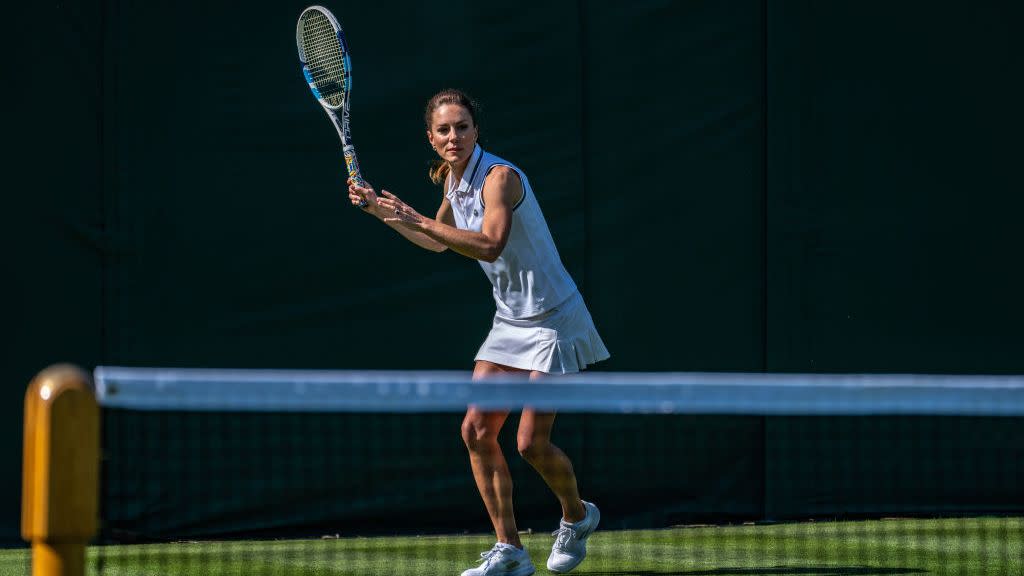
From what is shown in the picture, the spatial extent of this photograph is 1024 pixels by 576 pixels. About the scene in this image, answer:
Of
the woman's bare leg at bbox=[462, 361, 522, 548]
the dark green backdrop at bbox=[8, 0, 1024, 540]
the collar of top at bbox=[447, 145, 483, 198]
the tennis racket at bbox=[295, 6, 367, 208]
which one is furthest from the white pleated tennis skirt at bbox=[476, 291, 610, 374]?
the dark green backdrop at bbox=[8, 0, 1024, 540]

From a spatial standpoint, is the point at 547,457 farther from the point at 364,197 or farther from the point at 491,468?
the point at 364,197

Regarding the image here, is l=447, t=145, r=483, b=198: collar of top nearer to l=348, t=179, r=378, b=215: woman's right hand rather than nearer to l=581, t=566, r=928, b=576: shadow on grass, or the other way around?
l=348, t=179, r=378, b=215: woman's right hand

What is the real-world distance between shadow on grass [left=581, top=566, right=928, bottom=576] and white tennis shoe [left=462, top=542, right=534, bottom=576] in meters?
0.38

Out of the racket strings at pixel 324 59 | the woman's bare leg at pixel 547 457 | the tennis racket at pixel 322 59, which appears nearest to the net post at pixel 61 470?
the woman's bare leg at pixel 547 457

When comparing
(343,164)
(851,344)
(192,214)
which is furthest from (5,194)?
(851,344)

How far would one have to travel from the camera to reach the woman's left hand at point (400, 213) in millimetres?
4938

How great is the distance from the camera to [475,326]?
23.4 ft

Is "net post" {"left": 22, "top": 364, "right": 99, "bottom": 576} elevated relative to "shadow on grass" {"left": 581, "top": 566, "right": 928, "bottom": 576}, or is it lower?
elevated

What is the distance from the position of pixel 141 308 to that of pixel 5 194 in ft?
2.35

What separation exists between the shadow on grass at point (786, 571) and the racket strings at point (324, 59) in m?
2.06

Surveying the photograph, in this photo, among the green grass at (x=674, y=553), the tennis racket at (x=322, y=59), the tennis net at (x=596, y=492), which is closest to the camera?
the green grass at (x=674, y=553)

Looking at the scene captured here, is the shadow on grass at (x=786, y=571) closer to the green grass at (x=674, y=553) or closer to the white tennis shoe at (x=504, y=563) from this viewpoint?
the green grass at (x=674, y=553)

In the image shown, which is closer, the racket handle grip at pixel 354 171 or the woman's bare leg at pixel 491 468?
the racket handle grip at pixel 354 171

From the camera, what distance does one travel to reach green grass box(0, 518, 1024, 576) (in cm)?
572
